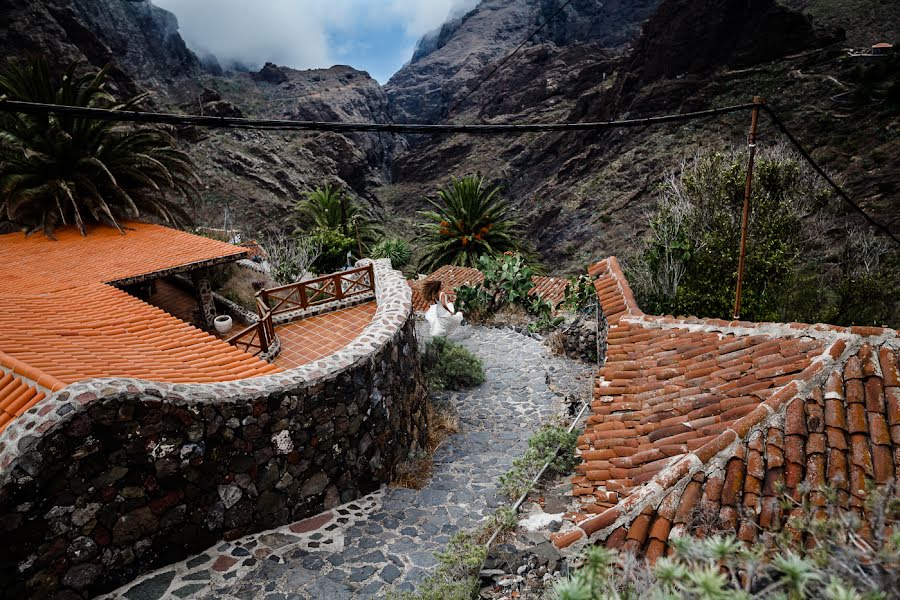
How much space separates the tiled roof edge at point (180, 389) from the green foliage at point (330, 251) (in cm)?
1597

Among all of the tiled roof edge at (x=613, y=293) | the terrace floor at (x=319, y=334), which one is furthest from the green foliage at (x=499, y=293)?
the tiled roof edge at (x=613, y=293)

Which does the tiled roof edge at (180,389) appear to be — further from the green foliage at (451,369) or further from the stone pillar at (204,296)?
the stone pillar at (204,296)

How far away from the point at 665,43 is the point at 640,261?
169 feet

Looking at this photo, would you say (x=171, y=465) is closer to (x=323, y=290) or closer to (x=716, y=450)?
(x=716, y=450)

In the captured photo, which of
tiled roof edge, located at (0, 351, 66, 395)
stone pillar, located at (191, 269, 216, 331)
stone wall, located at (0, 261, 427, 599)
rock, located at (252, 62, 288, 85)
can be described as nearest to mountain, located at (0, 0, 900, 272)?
rock, located at (252, 62, 288, 85)

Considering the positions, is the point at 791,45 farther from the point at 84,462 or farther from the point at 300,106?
the point at 300,106

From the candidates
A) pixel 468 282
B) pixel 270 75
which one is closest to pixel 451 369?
pixel 468 282

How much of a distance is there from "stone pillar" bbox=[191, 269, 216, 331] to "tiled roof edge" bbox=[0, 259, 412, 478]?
6773 millimetres

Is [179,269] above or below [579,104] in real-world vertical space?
below

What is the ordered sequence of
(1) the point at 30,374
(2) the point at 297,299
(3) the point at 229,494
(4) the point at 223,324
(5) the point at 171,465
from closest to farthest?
(1) the point at 30,374
(5) the point at 171,465
(3) the point at 229,494
(2) the point at 297,299
(4) the point at 223,324

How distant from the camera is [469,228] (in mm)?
28562

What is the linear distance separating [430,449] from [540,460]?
2.41 m

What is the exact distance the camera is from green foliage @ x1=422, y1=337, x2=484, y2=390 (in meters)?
12.7

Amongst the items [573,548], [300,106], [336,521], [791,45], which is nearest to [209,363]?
[336,521]
